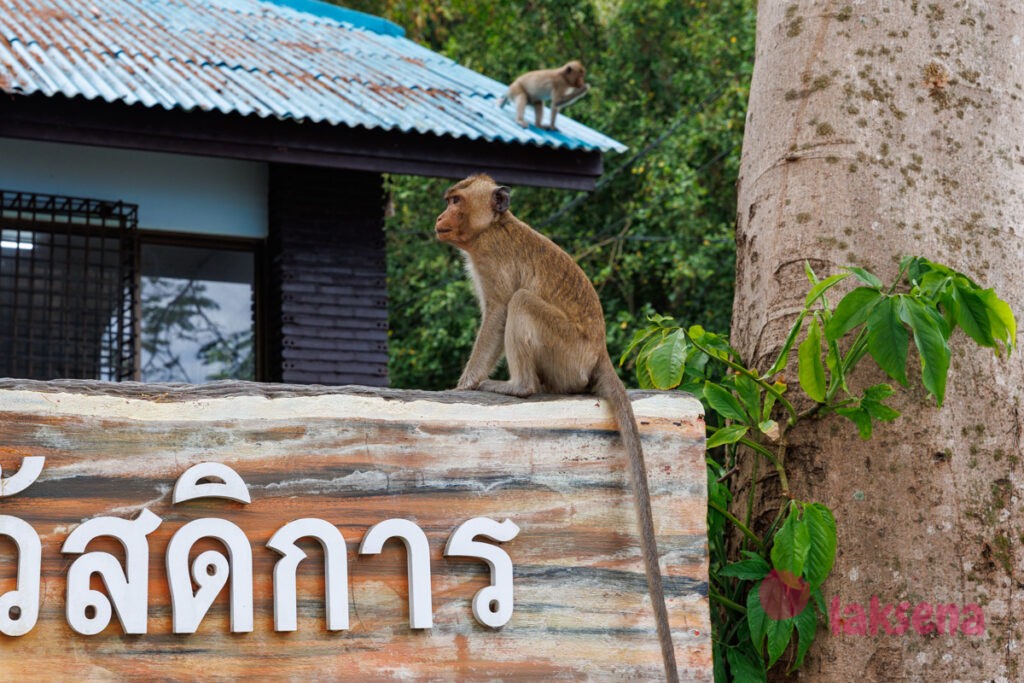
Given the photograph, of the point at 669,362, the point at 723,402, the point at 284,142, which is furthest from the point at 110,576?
the point at 284,142

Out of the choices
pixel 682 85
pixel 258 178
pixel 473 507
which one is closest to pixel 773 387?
pixel 473 507

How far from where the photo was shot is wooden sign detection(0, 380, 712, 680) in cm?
259

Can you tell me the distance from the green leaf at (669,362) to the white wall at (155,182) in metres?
4.48

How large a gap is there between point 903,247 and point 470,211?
1.22 metres

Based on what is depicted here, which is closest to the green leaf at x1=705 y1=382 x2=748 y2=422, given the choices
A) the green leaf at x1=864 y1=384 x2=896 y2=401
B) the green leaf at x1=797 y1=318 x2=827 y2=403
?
the green leaf at x1=797 y1=318 x2=827 y2=403

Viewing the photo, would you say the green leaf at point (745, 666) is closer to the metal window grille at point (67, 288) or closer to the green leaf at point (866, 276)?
the green leaf at point (866, 276)

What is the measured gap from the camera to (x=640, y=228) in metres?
14.6

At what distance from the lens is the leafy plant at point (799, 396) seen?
2.99 m

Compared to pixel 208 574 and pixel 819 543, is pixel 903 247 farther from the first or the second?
pixel 208 574

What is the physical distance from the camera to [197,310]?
7.84m

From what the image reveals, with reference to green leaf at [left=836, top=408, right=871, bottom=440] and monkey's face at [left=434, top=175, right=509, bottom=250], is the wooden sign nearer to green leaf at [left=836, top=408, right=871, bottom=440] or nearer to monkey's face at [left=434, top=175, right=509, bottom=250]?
green leaf at [left=836, top=408, right=871, bottom=440]

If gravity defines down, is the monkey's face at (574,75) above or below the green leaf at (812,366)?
above

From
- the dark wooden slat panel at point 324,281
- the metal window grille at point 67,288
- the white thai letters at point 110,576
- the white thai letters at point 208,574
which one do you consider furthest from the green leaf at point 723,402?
the metal window grille at point 67,288

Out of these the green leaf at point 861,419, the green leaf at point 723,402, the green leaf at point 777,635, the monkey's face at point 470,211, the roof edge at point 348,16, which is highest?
the roof edge at point 348,16
